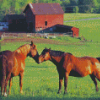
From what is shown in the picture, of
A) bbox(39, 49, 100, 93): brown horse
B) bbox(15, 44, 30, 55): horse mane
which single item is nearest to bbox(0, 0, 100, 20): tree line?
bbox(15, 44, 30, 55): horse mane

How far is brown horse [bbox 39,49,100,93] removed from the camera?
41.1ft

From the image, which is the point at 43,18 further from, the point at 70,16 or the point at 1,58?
the point at 1,58

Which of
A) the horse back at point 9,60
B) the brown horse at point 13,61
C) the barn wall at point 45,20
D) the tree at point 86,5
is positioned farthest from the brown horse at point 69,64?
the tree at point 86,5

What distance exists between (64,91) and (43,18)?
5519 cm

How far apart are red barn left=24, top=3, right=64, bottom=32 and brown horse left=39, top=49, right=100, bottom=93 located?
53.1 metres

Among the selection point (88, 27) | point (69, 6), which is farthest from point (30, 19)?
point (69, 6)

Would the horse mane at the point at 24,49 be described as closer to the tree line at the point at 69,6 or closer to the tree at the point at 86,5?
the tree line at the point at 69,6

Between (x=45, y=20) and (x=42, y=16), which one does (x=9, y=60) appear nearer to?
(x=42, y=16)

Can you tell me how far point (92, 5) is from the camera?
9088 centimetres

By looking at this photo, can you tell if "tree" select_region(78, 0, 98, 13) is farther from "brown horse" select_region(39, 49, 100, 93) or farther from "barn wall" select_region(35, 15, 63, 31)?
"brown horse" select_region(39, 49, 100, 93)

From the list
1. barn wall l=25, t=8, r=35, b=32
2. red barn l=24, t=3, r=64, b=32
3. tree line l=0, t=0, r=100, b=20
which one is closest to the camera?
red barn l=24, t=3, r=64, b=32

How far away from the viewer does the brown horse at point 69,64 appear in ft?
41.1

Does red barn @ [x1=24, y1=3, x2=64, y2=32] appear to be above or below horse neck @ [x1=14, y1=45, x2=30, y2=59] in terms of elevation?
above

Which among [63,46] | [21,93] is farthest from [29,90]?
[63,46]
